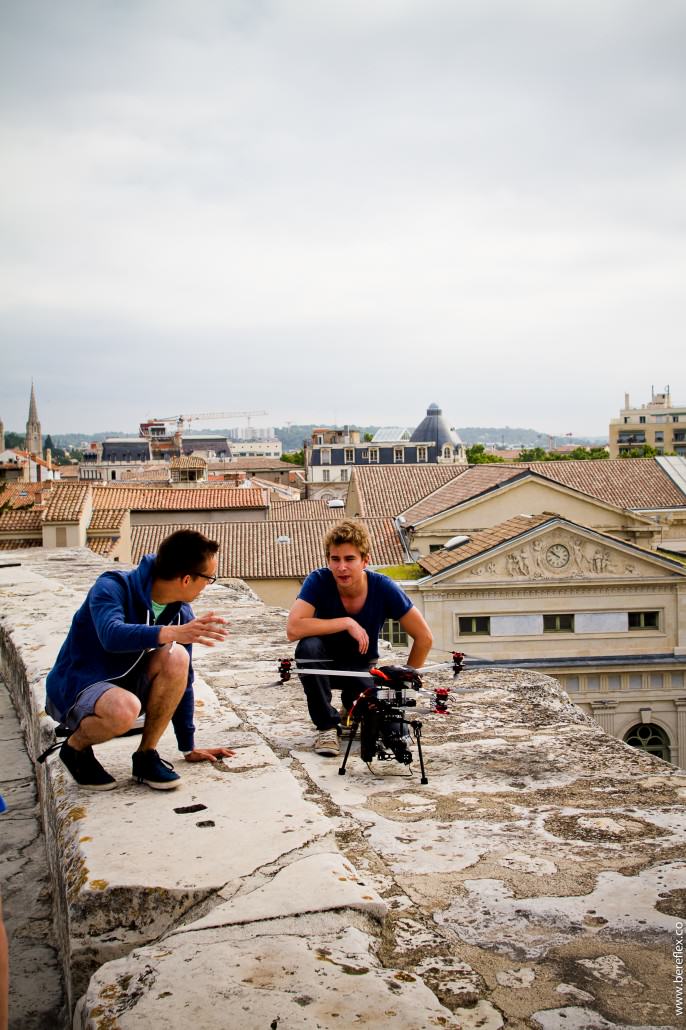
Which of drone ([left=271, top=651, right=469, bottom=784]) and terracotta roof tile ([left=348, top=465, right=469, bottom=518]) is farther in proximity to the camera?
terracotta roof tile ([left=348, top=465, right=469, bottom=518])

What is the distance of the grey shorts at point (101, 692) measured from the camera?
3.45 metres

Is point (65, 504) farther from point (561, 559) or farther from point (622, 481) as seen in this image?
point (622, 481)

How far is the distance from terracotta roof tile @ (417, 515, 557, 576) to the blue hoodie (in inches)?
858

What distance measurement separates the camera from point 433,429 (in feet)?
396

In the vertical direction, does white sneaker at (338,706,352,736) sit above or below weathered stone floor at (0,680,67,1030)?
above

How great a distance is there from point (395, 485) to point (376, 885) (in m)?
39.5

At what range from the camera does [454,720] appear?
4730mm

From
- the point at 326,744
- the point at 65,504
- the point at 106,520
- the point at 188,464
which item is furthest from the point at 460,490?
the point at 188,464

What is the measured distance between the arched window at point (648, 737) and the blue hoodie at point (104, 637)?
23012 mm

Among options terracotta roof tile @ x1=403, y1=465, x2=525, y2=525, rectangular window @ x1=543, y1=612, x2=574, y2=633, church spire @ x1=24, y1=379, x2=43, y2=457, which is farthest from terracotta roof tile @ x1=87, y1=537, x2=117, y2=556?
church spire @ x1=24, y1=379, x2=43, y2=457

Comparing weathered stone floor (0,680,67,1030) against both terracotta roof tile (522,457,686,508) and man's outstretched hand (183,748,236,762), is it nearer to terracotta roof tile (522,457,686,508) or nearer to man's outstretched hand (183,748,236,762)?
man's outstretched hand (183,748,236,762)

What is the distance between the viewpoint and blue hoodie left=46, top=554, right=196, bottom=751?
3527 millimetres

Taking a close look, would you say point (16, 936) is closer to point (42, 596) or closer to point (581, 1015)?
point (581, 1015)

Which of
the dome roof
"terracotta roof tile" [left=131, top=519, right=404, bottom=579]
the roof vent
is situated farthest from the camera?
the dome roof
